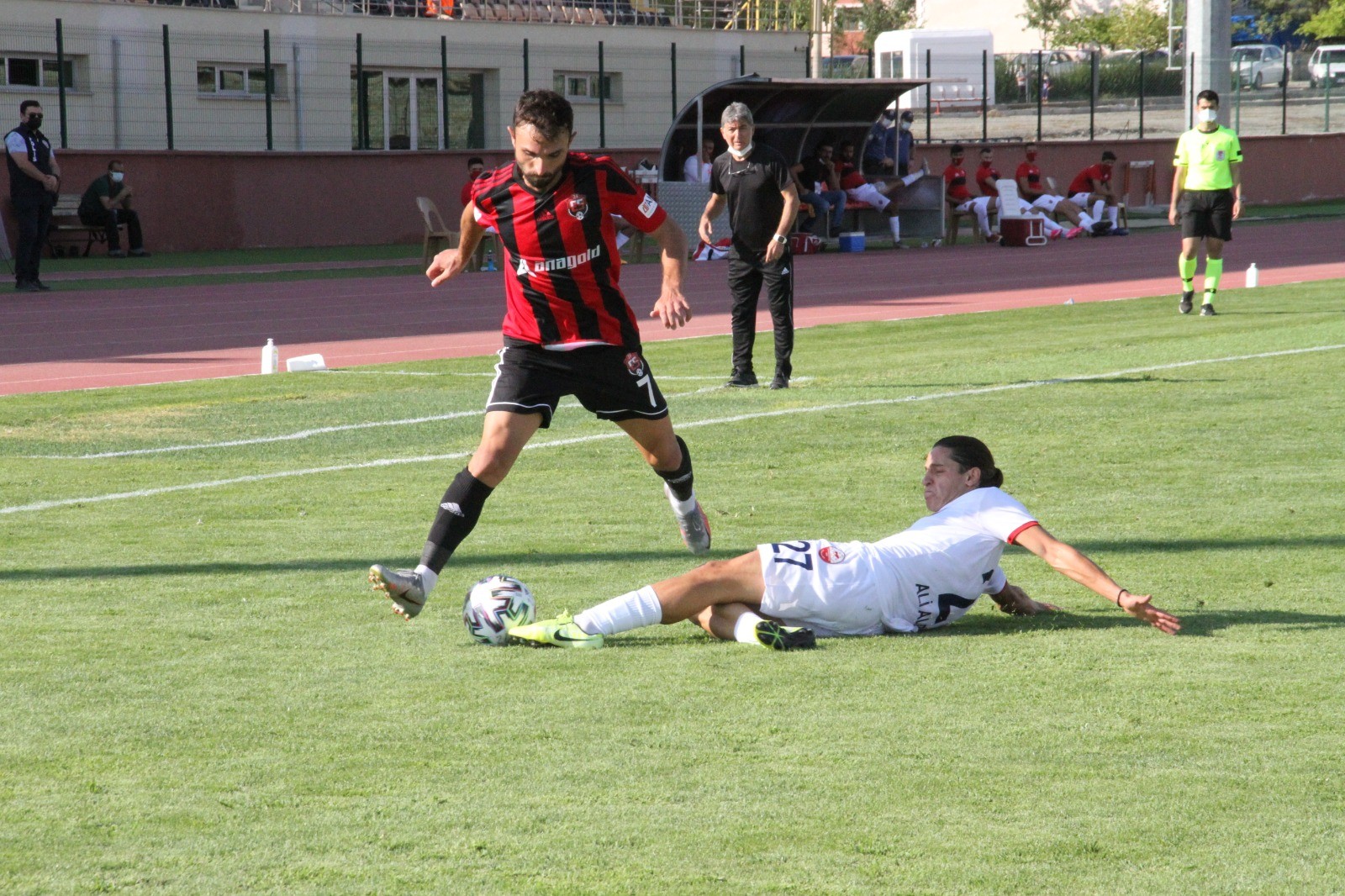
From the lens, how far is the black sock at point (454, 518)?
6.39 meters

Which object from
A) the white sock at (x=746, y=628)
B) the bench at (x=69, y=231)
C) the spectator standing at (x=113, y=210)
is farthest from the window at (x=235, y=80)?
the white sock at (x=746, y=628)

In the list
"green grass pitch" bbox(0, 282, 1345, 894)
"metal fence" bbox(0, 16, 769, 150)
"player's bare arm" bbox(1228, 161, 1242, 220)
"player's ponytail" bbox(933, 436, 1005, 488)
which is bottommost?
"green grass pitch" bbox(0, 282, 1345, 894)

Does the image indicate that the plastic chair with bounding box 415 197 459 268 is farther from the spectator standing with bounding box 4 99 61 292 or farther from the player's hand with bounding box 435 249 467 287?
the player's hand with bounding box 435 249 467 287

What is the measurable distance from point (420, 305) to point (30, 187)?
5632 millimetres

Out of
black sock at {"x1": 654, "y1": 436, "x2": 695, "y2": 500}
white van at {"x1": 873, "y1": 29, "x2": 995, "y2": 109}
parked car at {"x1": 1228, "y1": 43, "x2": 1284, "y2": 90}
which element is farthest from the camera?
white van at {"x1": 873, "y1": 29, "x2": 995, "y2": 109}

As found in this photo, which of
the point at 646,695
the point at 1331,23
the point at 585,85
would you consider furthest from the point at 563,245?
the point at 1331,23

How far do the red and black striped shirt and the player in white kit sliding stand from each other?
127cm

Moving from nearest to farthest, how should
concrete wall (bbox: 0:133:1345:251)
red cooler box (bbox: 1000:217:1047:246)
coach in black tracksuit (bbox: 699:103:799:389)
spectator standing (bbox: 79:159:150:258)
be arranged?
coach in black tracksuit (bbox: 699:103:799:389) → spectator standing (bbox: 79:159:150:258) → concrete wall (bbox: 0:133:1345:251) → red cooler box (bbox: 1000:217:1047:246)

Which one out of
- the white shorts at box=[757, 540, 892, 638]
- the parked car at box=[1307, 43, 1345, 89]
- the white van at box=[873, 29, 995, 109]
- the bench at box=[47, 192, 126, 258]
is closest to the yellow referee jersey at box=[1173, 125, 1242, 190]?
the white shorts at box=[757, 540, 892, 638]

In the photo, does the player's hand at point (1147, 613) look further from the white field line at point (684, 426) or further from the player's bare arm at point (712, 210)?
the player's bare arm at point (712, 210)

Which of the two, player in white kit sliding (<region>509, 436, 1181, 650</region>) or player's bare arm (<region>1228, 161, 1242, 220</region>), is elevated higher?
player's bare arm (<region>1228, 161, 1242, 220</region>)

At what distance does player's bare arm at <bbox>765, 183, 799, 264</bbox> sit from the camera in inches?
494

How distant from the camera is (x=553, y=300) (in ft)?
22.2

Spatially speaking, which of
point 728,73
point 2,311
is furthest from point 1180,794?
point 728,73
